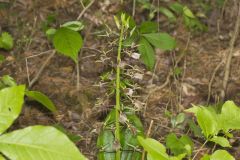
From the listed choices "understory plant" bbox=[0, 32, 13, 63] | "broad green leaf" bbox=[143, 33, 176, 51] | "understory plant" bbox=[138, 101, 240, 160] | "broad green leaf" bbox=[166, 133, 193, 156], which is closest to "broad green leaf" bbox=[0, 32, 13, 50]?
"understory plant" bbox=[0, 32, 13, 63]

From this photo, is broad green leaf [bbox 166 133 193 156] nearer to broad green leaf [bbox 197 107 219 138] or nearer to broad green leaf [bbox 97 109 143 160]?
broad green leaf [bbox 97 109 143 160]

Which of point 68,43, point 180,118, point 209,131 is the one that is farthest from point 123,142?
point 180,118

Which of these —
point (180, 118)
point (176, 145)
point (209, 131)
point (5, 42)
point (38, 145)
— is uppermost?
point (38, 145)

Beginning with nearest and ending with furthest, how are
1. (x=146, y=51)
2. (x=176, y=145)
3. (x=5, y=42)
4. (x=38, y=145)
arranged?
(x=38, y=145) < (x=176, y=145) < (x=146, y=51) < (x=5, y=42)

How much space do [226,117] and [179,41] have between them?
116 inches

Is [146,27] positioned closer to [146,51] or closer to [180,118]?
[146,51]

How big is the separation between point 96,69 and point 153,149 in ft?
8.42

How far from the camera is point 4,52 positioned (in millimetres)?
3900

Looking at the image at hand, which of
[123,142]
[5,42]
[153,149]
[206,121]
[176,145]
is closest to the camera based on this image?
[153,149]

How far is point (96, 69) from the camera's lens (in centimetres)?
373

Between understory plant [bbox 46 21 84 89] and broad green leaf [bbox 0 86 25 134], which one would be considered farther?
understory plant [bbox 46 21 84 89]

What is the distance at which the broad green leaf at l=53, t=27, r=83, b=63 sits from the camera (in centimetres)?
191

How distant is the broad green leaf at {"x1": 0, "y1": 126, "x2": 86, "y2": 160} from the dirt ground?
60.9 inches

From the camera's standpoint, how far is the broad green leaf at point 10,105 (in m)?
1.08
